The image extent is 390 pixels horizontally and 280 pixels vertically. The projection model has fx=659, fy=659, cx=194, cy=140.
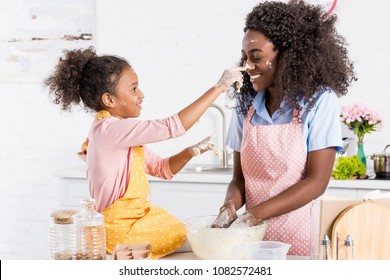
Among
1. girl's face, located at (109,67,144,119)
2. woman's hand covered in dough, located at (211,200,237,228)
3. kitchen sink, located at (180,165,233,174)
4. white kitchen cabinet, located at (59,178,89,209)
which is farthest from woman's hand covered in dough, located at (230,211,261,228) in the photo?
white kitchen cabinet, located at (59,178,89,209)

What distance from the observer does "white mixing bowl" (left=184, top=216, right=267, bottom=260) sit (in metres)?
1.56

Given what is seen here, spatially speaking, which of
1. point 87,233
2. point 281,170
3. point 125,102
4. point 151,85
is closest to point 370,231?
point 281,170

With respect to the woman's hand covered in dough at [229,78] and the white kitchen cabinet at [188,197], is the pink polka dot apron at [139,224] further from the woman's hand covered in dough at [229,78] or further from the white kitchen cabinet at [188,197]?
the white kitchen cabinet at [188,197]

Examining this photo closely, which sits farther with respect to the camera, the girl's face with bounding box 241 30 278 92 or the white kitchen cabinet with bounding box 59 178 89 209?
the white kitchen cabinet with bounding box 59 178 89 209

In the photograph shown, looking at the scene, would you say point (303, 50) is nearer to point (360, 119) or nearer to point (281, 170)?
point (281, 170)

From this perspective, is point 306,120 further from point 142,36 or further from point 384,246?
point 142,36

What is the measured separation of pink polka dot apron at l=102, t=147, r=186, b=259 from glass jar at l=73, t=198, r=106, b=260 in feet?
0.39

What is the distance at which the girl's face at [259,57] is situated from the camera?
6.02ft

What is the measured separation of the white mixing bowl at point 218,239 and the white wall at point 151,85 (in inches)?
82.3

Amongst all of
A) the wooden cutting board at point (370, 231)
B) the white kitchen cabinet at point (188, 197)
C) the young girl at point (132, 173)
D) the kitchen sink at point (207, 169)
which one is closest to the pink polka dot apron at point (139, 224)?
the young girl at point (132, 173)

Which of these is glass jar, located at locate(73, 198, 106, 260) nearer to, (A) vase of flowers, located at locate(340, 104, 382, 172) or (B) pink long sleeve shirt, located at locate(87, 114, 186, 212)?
(B) pink long sleeve shirt, located at locate(87, 114, 186, 212)

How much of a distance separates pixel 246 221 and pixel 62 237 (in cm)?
45

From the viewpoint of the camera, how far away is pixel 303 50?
1.81 meters
